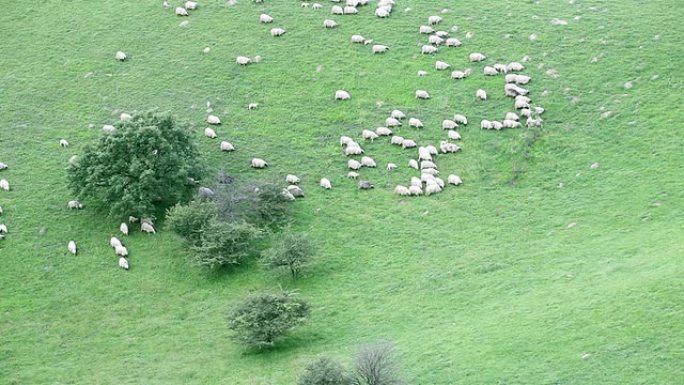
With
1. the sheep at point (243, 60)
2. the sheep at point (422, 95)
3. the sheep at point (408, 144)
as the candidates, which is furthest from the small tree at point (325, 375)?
the sheep at point (243, 60)

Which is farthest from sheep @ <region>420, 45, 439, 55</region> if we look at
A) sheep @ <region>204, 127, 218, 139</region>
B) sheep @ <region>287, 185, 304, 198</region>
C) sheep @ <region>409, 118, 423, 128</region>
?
sheep @ <region>287, 185, 304, 198</region>

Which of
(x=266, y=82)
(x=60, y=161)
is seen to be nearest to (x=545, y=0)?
(x=266, y=82)

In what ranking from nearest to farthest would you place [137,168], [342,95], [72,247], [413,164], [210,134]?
[72,247] < [137,168] < [413,164] < [210,134] < [342,95]

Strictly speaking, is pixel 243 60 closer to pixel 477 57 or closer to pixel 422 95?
pixel 422 95

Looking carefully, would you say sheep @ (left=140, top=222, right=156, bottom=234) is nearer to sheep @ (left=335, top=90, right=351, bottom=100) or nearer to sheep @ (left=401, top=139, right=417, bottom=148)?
sheep @ (left=401, top=139, right=417, bottom=148)

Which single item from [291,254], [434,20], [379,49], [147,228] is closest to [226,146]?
[147,228]

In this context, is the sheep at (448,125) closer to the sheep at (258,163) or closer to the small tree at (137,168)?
the sheep at (258,163)
